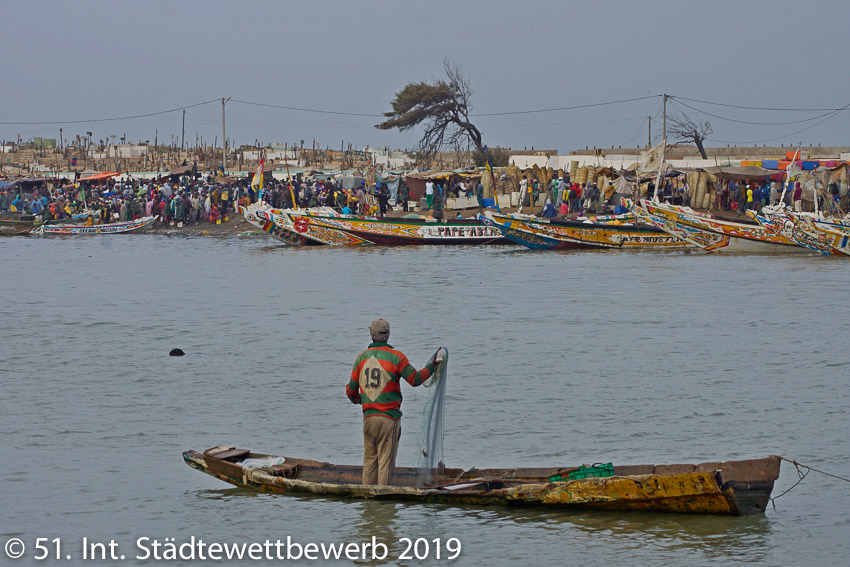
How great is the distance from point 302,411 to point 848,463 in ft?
18.7

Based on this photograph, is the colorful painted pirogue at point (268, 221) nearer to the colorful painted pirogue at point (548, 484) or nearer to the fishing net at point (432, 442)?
the colorful painted pirogue at point (548, 484)

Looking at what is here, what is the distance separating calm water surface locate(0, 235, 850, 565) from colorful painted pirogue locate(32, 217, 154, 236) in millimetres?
14651

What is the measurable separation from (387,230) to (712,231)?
9858 mm

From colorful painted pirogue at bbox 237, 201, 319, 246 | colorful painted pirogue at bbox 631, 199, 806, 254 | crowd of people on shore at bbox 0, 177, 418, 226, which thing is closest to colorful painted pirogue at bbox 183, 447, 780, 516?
colorful painted pirogue at bbox 631, 199, 806, 254

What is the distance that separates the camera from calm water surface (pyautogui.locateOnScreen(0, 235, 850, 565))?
7.98 metres

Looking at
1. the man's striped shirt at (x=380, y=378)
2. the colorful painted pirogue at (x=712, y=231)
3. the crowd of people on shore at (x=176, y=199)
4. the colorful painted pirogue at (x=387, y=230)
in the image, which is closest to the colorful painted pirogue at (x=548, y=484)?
the man's striped shirt at (x=380, y=378)

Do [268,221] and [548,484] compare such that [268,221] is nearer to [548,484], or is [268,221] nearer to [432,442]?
[432,442]

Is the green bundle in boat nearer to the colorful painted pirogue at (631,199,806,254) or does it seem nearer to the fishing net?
the fishing net

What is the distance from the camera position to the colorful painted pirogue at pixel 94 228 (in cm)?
4134

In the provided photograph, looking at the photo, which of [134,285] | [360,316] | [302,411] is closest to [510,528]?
[302,411]

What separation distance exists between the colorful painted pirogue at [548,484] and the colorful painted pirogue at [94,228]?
112 feet

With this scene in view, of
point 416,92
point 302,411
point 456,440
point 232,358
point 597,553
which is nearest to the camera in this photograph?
point 597,553

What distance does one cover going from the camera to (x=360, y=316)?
785 inches

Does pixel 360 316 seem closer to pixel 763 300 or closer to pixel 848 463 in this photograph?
pixel 763 300
